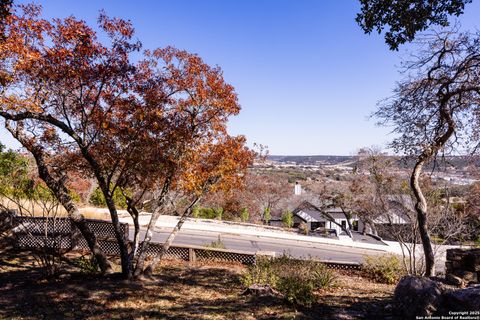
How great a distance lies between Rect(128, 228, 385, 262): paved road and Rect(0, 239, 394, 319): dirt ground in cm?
959

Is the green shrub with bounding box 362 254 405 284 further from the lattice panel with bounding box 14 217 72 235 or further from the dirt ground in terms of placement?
the lattice panel with bounding box 14 217 72 235

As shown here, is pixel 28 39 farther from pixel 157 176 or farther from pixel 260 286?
pixel 260 286

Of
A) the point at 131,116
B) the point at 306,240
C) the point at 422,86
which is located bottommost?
the point at 306,240

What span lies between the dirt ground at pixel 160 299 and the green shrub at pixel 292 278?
22 centimetres

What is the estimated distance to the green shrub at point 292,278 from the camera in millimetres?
7156

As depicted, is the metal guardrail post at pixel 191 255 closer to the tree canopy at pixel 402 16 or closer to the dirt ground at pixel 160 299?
the dirt ground at pixel 160 299

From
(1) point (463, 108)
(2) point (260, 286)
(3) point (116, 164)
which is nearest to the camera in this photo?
(3) point (116, 164)

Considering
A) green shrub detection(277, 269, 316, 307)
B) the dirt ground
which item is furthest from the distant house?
green shrub detection(277, 269, 316, 307)

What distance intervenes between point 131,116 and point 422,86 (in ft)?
24.5

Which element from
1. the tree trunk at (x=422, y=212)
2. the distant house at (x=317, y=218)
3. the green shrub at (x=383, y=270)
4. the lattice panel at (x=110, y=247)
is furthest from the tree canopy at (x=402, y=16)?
the distant house at (x=317, y=218)

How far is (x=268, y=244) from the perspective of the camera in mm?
21469

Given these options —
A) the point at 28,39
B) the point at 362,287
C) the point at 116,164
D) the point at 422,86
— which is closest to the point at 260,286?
the point at 362,287

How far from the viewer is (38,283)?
8.48 metres

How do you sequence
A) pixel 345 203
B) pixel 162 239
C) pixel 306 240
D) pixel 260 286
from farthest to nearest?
pixel 345 203
pixel 306 240
pixel 162 239
pixel 260 286
